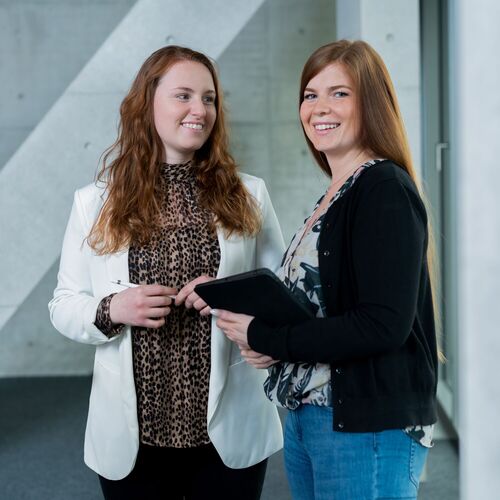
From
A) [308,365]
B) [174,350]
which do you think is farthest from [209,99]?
[308,365]

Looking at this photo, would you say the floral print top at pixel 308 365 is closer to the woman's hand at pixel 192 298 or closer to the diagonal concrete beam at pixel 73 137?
the woman's hand at pixel 192 298

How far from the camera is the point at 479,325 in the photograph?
0.47 m

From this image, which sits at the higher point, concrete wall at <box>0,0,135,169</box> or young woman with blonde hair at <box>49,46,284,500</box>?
concrete wall at <box>0,0,135,169</box>

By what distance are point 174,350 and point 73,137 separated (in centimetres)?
220

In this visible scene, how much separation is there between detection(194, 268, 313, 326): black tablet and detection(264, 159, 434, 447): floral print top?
63 millimetres

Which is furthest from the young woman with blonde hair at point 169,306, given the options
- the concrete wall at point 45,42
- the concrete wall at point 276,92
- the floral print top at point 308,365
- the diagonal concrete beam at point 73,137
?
the concrete wall at point 45,42

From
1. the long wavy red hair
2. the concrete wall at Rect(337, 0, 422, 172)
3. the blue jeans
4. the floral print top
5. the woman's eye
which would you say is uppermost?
the concrete wall at Rect(337, 0, 422, 172)

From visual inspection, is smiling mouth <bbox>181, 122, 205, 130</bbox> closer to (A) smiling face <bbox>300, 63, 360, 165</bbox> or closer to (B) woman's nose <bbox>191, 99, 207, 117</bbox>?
(B) woman's nose <bbox>191, 99, 207, 117</bbox>

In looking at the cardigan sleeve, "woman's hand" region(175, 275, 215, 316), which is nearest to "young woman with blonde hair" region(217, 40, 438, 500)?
the cardigan sleeve

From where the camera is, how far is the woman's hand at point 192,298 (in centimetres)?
158

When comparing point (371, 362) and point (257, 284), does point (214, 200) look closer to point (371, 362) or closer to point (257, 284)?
point (257, 284)

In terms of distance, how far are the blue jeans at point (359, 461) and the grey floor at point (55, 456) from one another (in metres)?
2.11

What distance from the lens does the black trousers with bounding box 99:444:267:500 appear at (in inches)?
67.2

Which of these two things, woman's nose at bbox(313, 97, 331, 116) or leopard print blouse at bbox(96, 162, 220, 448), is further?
leopard print blouse at bbox(96, 162, 220, 448)
